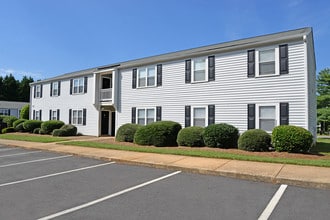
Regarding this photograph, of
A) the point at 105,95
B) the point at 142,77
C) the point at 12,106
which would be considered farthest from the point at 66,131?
the point at 12,106

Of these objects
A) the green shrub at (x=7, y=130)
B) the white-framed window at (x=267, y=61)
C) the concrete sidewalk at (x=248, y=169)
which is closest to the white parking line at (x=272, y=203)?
the concrete sidewalk at (x=248, y=169)

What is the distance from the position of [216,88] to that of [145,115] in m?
5.71

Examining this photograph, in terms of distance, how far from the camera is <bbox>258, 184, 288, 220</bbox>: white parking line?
4.53 m

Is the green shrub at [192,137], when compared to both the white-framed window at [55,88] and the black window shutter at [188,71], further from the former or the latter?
the white-framed window at [55,88]

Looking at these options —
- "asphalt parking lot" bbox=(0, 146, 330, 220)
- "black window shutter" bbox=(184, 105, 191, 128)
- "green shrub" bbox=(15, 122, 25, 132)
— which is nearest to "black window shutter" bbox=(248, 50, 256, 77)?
"black window shutter" bbox=(184, 105, 191, 128)

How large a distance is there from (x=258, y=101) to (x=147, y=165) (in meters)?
7.57

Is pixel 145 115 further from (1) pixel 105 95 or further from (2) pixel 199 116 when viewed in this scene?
(1) pixel 105 95

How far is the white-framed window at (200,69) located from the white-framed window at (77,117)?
40.3 ft

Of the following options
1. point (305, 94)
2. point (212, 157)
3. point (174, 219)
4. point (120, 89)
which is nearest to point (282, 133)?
point (305, 94)

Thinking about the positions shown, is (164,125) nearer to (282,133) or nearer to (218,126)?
(218,126)

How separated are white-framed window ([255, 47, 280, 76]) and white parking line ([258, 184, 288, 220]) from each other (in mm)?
8378

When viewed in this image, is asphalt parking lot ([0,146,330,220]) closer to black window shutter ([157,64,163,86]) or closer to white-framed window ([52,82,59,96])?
black window shutter ([157,64,163,86])

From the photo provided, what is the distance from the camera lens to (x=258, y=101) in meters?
13.8

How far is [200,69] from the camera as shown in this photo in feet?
52.8
